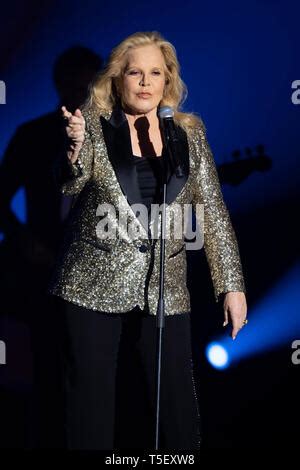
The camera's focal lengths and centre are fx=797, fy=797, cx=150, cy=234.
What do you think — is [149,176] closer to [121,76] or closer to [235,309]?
[121,76]

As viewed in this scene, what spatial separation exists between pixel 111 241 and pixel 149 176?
0.27 meters

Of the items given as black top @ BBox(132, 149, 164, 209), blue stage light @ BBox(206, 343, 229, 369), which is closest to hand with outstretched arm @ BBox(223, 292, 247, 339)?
black top @ BBox(132, 149, 164, 209)

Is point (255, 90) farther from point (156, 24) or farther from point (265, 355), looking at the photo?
point (265, 355)

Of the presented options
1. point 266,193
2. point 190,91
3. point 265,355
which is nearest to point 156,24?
point 190,91

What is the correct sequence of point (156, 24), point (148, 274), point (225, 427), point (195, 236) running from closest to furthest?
point (148, 274) → point (195, 236) → point (156, 24) → point (225, 427)

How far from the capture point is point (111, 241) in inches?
112

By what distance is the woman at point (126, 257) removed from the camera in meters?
2.81

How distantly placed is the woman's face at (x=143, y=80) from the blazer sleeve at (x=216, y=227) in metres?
0.25

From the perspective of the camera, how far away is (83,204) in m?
2.90

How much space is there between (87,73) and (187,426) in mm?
1547

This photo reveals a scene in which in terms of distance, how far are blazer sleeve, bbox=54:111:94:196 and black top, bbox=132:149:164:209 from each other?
17 cm

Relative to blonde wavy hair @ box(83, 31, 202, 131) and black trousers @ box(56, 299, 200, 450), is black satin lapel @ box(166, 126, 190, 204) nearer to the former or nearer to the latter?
blonde wavy hair @ box(83, 31, 202, 131)

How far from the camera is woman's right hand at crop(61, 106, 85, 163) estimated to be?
99.9 inches

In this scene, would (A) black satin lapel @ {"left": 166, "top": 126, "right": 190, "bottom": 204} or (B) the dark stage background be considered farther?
(B) the dark stage background
